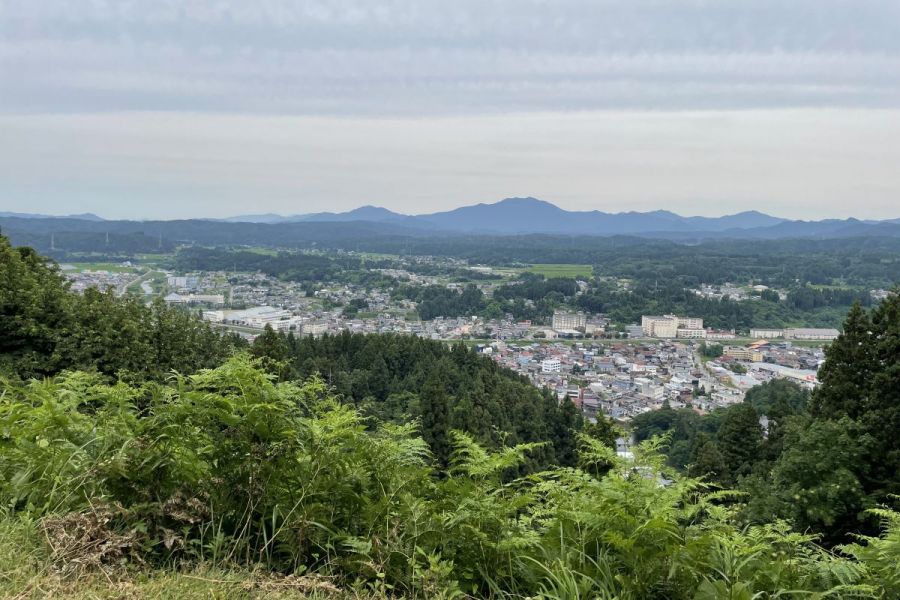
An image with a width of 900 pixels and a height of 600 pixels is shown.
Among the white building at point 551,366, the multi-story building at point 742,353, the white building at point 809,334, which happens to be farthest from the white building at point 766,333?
the white building at point 551,366

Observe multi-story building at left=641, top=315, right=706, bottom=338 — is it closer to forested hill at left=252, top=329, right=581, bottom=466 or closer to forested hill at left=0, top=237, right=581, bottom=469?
→ forested hill at left=252, top=329, right=581, bottom=466

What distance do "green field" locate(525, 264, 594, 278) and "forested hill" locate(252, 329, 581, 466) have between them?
88.2m

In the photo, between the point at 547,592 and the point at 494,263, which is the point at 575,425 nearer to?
the point at 547,592

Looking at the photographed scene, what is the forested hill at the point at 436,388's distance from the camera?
20.9 meters

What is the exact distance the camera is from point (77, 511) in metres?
2.59

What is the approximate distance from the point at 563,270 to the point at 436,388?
122 m

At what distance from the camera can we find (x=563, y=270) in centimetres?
13938

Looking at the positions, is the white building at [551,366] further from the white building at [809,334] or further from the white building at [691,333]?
the white building at [809,334]

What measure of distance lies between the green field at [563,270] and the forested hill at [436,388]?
88.2 metres

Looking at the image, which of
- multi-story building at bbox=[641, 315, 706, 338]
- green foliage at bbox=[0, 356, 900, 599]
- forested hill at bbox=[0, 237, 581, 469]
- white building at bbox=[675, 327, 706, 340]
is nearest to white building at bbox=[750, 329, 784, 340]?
white building at bbox=[675, 327, 706, 340]

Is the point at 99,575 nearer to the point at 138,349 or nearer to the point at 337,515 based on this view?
the point at 337,515

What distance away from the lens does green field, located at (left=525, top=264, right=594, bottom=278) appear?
129500mm

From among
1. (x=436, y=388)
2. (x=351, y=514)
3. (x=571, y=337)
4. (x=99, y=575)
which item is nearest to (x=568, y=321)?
(x=571, y=337)

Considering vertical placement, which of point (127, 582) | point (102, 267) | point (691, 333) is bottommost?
point (691, 333)
